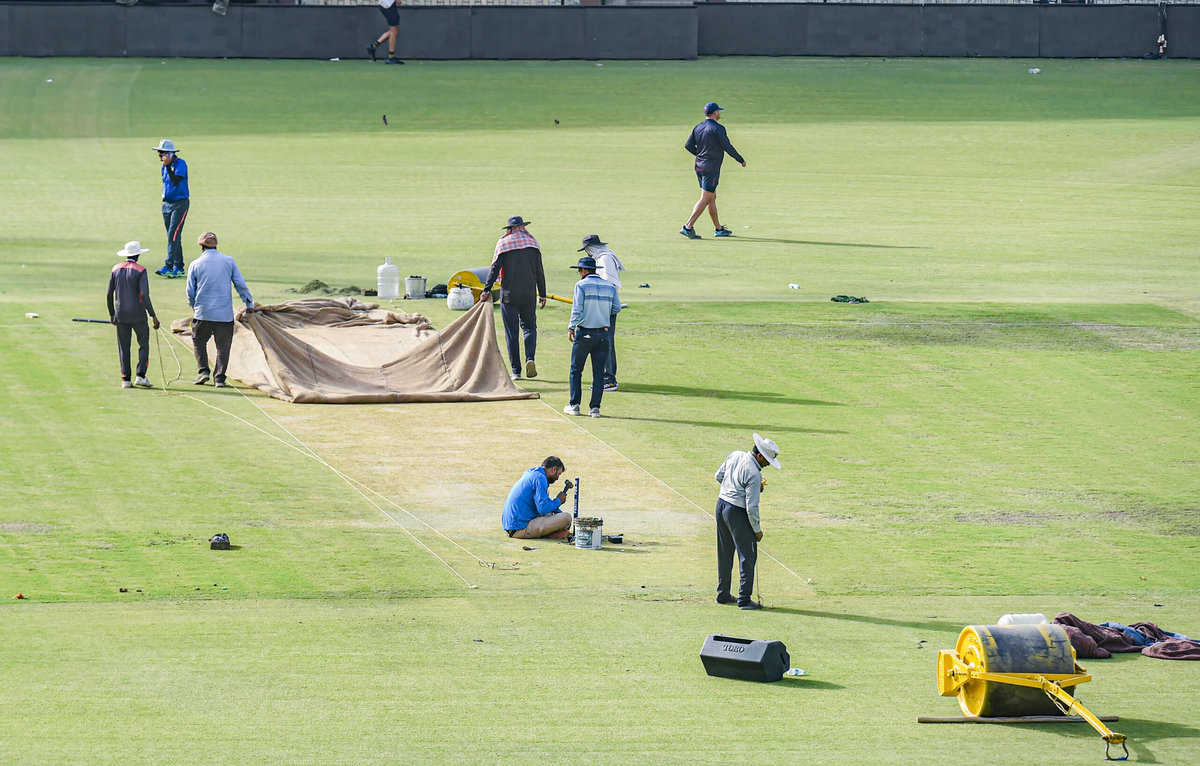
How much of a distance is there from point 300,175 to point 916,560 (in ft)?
95.5

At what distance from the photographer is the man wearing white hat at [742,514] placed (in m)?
14.2

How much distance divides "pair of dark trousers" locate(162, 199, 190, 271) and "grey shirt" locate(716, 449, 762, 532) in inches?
689

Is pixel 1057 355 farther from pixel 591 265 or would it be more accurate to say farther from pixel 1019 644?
pixel 1019 644

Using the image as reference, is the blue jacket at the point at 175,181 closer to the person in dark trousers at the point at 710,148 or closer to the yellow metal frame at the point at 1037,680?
the person in dark trousers at the point at 710,148

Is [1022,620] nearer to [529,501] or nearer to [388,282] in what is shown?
[529,501]

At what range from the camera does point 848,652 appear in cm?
1338

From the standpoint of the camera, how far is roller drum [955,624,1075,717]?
11617mm

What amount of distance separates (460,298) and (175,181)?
18.9 feet

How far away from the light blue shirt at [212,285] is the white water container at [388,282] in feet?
18.2

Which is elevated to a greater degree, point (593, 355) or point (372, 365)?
point (593, 355)

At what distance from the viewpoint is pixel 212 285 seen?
876 inches

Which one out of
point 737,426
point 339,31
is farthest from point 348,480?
point 339,31

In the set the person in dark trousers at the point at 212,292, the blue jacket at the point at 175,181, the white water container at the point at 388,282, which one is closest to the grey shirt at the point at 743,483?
the person in dark trousers at the point at 212,292

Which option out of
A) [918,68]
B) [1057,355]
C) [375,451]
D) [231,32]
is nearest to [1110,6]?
[918,68]
